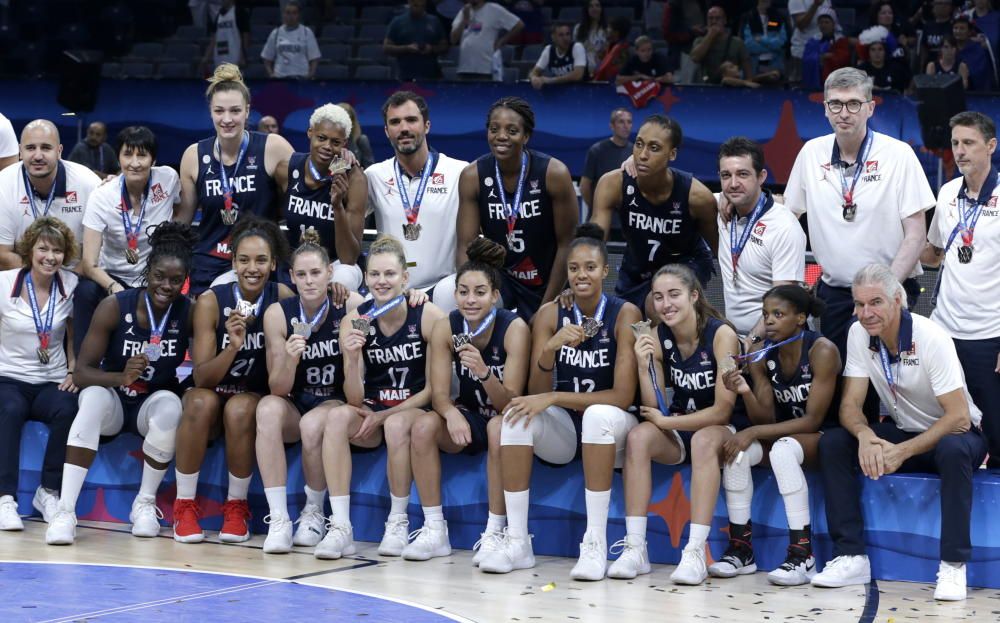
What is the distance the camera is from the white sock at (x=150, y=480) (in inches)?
278

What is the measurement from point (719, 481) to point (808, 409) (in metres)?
0.51

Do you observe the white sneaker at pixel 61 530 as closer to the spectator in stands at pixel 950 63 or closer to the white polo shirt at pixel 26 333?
the white polo shirt at pixel 26 333

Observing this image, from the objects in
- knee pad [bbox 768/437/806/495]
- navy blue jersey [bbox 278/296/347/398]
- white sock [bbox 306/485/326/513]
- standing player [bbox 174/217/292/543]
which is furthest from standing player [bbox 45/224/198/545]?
knee pad [bbox 768/437/806/495]

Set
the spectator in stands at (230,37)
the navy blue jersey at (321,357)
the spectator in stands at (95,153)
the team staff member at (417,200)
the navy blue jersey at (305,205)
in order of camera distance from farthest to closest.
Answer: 1. the spectator in stands at (230,37)
2. the spectator in stands at (95,153)
3. the navy blue jersey at (305,205)
4. the team staff member at (417,200)
5. the navy blue jersey at (321,357)

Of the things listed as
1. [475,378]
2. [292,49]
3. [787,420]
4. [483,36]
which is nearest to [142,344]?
[475,378]

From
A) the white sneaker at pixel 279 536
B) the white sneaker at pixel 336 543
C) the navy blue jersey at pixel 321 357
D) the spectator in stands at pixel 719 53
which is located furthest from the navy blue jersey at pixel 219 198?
the spectator in stands at pixel 719 53

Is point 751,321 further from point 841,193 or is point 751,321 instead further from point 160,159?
point 160,159

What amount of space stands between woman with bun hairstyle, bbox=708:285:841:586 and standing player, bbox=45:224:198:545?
270cm

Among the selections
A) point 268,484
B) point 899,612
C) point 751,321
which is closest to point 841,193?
point 751,321

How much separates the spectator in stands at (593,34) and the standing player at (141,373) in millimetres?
6237

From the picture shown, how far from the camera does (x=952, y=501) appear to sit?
5.94 metres

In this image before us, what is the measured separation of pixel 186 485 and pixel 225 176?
172 centimetres

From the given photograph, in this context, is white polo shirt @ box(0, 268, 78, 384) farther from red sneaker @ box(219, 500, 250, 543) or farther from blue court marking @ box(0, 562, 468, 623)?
blue court marking @ box(0, 562, 468, 623)

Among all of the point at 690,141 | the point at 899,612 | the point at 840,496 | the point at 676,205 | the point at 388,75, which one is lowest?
the point at 899,612
